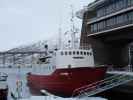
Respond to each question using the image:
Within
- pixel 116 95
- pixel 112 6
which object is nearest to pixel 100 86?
pixel 116 95

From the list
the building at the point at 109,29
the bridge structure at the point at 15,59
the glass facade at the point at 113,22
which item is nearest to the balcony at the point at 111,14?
the building at the point at 109,29

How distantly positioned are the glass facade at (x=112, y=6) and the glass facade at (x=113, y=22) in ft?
4.07

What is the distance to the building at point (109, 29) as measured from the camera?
45.6 metres

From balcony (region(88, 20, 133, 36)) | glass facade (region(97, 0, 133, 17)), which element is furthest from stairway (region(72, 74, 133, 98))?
glass facade (region(97, 0, 133, 17))

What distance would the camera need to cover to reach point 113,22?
158 ft

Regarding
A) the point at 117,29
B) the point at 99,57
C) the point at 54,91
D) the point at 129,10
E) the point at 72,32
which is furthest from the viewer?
the point at 99,57

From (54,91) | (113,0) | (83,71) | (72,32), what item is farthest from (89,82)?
(113,0)

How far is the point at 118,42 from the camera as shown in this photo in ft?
188

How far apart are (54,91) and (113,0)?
21936 mm

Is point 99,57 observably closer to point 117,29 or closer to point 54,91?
point 117,29

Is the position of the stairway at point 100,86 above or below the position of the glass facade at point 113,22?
below

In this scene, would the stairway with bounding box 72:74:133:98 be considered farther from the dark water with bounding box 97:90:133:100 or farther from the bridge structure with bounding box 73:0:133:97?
the dark water with bounding box 97:90:133:100

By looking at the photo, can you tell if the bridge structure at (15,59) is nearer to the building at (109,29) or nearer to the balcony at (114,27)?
the building at (109,29)

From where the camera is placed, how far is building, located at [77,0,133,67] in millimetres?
45594
